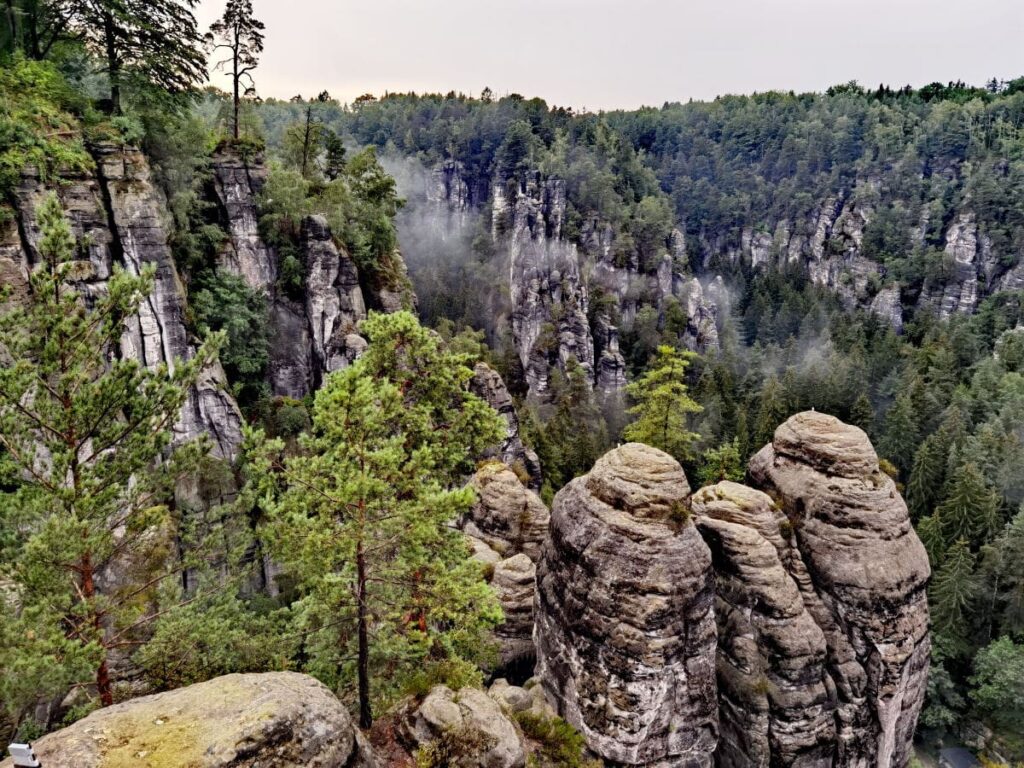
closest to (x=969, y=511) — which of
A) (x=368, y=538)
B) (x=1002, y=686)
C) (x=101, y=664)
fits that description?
(x=1002, y=686)

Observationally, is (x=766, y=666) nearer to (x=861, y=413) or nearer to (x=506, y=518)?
(x=506, y=518)

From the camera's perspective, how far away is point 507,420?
36.2 m

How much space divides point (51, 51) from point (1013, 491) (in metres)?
65.2

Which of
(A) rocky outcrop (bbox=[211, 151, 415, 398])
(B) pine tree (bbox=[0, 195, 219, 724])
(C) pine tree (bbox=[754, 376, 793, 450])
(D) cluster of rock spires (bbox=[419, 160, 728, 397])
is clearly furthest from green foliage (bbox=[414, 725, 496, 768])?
(D) cluster of rock spires (bbox=[419, 160, 728, 397])

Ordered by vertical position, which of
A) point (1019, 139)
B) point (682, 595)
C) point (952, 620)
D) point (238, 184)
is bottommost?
point (952, 620)

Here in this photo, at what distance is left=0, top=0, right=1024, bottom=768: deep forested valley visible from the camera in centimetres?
879

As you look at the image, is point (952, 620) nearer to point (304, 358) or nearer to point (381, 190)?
point (304, 358)

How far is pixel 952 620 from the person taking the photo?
34.1m

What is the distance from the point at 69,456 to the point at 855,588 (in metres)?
18.2

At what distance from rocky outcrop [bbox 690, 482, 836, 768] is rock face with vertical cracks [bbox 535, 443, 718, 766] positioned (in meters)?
0.90

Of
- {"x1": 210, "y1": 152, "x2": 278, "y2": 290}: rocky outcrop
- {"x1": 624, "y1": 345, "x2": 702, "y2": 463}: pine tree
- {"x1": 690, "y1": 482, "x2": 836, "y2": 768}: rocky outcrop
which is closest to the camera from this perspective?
{"x1": 690, "y1": 482, "x2": 836, "y2": 768}: rocky outcrop

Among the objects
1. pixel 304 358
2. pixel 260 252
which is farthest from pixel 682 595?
pixel 260 252

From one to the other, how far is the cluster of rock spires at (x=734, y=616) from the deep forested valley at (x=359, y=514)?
0.28 feet

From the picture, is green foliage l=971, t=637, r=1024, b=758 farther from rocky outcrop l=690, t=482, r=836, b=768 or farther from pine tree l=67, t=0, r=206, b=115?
pine tree l=67, t=0, r=206, b=115
